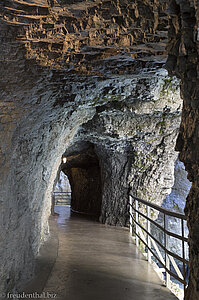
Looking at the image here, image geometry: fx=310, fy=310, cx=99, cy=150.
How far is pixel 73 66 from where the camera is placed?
3.19 m

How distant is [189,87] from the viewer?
2205 mm

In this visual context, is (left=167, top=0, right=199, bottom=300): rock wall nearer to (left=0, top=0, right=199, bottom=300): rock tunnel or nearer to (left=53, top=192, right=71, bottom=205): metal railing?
(left=0, top=0, right=199, bottom=300): rock tunnel

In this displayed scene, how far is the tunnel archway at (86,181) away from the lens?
443 inches

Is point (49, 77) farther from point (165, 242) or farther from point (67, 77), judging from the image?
point (165, 242)

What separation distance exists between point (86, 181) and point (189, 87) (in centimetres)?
1137

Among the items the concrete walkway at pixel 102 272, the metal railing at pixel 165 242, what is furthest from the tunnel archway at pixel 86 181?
the metal railing at pixel 165 242

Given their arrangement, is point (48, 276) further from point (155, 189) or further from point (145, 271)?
point (155, 189)

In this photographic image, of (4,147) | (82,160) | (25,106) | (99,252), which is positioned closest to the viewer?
(4,147)

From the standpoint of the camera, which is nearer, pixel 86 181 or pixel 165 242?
pixel 165 242

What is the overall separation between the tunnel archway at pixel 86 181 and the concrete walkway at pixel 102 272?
14.3 ft

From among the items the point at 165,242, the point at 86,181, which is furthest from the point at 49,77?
the point at 86,181

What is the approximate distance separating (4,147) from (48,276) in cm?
229

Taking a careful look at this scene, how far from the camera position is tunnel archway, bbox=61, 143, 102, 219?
11241mm

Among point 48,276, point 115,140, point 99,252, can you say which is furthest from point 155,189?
point 48,276
